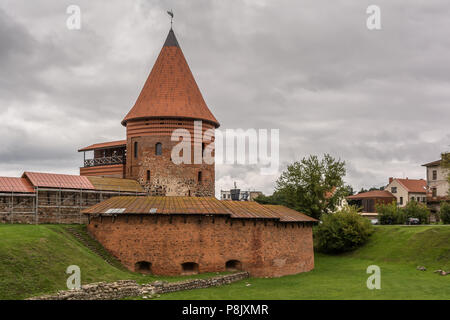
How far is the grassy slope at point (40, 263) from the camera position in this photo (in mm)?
15531

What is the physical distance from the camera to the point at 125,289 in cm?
1817

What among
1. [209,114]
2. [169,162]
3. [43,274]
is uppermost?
[209,114]

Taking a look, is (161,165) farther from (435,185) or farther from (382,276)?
(435,185)

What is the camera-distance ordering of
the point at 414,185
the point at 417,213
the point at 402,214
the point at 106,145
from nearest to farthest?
the point at 106,145 → the point at 402,214 → the point at 417,213 → the point at 414,185

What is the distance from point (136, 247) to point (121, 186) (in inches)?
303

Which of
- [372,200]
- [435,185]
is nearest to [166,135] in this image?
[435,185]

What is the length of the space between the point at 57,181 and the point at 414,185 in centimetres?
4593

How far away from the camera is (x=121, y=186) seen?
30.0 metres

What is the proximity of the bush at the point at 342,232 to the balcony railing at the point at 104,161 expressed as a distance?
14512 millimetres

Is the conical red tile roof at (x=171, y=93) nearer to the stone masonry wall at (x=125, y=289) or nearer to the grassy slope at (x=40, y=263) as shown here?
the grassy slope at (x=40, y=263)

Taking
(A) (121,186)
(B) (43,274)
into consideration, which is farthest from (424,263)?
(B) (43,274)
